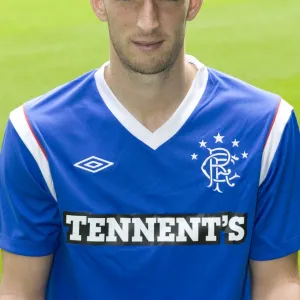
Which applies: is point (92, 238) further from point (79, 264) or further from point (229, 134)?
point (229, 134)

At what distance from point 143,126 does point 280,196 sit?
0.69 feet

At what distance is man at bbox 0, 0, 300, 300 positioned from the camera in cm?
102

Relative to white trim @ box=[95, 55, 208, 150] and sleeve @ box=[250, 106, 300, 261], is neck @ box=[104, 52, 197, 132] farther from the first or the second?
sleeve @ box=[250, 106, 300, 261]

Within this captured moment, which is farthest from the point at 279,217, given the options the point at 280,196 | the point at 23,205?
the point at 23,205

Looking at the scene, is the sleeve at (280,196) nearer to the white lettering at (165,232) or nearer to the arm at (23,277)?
the white lettering at (165,232)

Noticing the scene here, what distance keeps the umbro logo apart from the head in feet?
0.44

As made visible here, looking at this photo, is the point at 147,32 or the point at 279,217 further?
the point at 279,217

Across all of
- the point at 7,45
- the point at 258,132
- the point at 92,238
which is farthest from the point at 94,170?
the point at 7,45

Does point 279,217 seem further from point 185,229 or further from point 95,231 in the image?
point 95,231

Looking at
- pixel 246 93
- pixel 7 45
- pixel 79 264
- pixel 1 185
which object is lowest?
pixel 79 264

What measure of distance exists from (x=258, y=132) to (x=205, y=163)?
8cm

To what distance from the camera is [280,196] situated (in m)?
1.05

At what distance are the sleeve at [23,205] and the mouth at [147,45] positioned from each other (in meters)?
0.20

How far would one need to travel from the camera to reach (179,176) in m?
1.03
